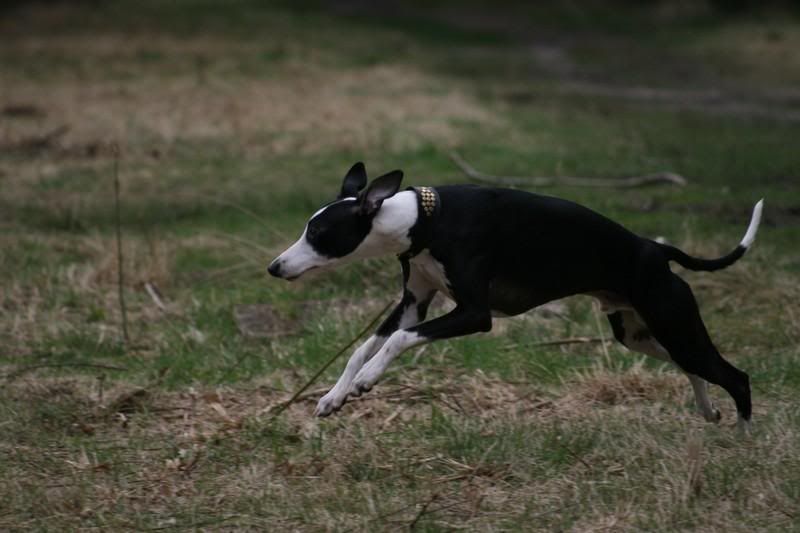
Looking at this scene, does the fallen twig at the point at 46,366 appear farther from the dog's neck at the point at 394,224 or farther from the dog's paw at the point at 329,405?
the dog's neck at the point at 394,224

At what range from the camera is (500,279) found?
561 cm

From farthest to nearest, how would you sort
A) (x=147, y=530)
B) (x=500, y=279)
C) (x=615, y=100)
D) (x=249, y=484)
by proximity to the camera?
1. (x=615, y=100)
2. (x=500, y=279)
3. (x=249, y=484)
4. (x=147, y=530)

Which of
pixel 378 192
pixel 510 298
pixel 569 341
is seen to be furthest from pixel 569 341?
pixel 378 192

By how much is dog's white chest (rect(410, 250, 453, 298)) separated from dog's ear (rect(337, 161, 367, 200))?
1.28 ft

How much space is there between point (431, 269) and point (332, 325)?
2022 mm

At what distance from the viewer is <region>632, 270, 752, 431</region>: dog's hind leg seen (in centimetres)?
571

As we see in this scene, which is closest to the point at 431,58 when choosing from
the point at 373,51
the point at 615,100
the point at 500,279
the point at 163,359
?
the point at 373,51

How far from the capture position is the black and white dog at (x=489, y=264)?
Result: 5375 mm

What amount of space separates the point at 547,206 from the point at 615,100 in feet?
40.8

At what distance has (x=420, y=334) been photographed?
5.29 m

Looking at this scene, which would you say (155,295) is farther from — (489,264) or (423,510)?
(423,510)

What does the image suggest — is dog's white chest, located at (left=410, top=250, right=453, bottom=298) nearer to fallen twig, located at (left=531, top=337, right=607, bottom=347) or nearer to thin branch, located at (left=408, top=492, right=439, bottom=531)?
thin branch, located at (left=408, top=492, right=439, bottom=531)

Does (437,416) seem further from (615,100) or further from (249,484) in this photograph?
(615,100)

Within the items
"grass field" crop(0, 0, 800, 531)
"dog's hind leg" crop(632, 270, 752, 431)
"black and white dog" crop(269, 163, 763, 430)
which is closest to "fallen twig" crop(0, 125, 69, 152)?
"grass field" crop(0, 0, 800, 531)
